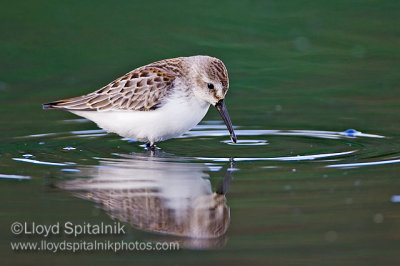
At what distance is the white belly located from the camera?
34.8ft

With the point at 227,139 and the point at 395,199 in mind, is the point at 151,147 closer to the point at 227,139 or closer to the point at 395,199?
the point at 227,139

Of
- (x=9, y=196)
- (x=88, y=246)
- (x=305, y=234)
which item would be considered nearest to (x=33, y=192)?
(x=9, y=196)

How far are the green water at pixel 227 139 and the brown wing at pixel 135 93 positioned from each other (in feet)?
1.62

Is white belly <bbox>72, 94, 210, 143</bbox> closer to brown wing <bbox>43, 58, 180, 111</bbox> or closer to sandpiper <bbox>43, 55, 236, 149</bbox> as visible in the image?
sandpiper <bbox>43, 55, 236, 149</bbox>

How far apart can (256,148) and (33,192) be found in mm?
3237

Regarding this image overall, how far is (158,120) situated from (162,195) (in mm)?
2616

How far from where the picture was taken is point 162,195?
820cm

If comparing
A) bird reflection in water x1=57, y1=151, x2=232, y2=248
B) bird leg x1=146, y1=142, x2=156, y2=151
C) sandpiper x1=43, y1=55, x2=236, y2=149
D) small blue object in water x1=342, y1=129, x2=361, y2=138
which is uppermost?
sandpiper x1=43, y1=55, x2=236, y2=149

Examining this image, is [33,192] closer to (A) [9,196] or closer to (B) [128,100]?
(A) [9,196]

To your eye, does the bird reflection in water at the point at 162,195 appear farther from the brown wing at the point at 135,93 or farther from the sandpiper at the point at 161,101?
the brown wing at the point at 135,93

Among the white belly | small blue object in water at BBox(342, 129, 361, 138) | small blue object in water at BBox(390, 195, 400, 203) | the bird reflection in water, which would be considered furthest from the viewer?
small blue object in water at BBox(342, 129, 361, 138)

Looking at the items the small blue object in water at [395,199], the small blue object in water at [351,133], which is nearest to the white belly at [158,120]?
the small blue object in water at [351,133]

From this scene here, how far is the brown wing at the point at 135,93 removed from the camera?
10.9 m

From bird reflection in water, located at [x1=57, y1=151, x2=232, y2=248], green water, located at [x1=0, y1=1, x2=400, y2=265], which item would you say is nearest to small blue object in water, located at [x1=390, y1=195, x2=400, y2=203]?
green water, located at [x1=0, y1=1, x2=400, y2=265]
